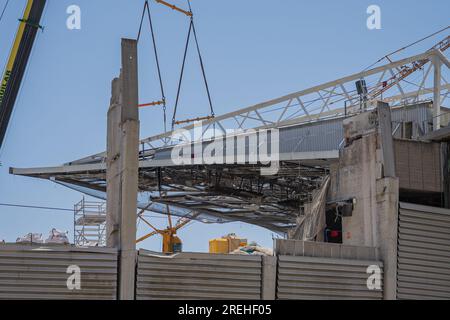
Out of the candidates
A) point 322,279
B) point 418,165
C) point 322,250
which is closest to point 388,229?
point 322,250

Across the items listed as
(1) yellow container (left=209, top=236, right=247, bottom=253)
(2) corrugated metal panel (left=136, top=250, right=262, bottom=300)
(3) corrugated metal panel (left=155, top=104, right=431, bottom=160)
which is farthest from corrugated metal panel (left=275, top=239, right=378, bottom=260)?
(1) yellow container (left=209, top=236, right=247, bottom=253)

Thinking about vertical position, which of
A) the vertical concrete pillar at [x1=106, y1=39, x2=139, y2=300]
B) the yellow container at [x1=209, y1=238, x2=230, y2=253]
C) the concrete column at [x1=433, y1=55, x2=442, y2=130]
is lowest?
the yellow container at [x1=209, y1=238, x2=230, y2=253]

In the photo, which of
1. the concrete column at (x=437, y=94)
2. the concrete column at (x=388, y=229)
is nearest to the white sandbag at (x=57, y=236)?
the concrete column at (x=388, y=229)

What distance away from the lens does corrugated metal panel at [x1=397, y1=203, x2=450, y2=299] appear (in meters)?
30.3

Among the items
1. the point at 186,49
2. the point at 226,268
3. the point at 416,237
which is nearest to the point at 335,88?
the point at 186,49

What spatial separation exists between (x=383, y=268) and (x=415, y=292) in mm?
1586

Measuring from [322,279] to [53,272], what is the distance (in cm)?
939

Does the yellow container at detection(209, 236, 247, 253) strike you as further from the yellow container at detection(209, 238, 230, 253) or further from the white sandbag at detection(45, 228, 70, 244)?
the white sandbag at detection(45, 228, 70, 244)

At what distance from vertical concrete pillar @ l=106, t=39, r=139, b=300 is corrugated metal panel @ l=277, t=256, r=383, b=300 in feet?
17.6

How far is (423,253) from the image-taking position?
30.8m

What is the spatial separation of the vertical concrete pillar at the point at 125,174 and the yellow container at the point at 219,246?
17866 mm

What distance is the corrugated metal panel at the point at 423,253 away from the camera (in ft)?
99.3

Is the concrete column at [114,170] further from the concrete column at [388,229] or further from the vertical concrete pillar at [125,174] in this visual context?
the concrete column at [388,229]
